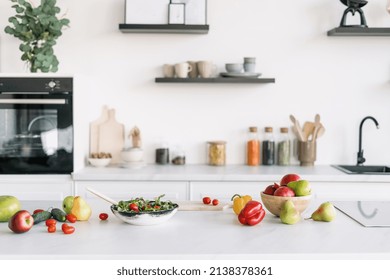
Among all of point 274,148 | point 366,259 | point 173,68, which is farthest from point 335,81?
point 366,259

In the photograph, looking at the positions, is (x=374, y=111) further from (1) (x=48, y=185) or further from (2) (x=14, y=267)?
(2) (x=14, y=267)

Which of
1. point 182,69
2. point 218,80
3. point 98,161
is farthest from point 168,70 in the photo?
point 98,161

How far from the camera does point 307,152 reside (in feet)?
13.9

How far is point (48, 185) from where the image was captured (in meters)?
3.80

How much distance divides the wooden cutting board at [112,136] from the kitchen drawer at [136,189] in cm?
62

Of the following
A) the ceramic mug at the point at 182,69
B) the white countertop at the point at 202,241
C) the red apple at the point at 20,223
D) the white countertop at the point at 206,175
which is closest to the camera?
the white countertop at the point at 202,241

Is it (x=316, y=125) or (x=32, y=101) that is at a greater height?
(x=32, y=101)

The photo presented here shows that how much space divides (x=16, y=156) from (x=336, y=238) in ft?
8.38

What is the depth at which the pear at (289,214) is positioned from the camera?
2.24 m

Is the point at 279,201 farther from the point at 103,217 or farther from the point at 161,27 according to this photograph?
the point at 161,27

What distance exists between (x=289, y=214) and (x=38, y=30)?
2570mm

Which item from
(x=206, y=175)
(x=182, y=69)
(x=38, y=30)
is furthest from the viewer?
(x=182, y=69)

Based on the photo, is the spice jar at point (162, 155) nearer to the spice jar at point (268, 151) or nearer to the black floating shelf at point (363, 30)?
the spice jar at point (268, 151)

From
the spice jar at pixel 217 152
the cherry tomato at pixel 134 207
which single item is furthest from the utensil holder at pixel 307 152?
the cherry tomato at pixel 134 207
